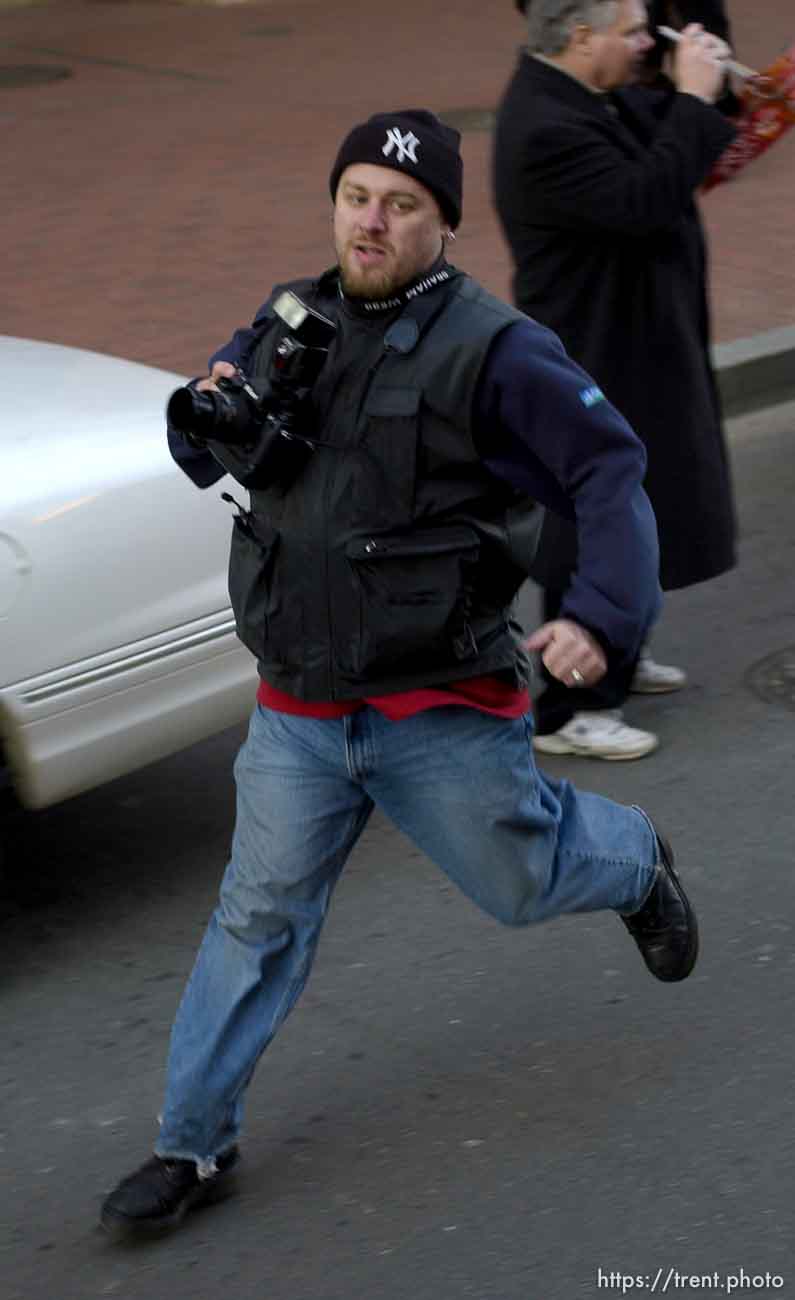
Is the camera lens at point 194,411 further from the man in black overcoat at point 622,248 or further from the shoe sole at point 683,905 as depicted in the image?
the man in black overcoat at point 622,248

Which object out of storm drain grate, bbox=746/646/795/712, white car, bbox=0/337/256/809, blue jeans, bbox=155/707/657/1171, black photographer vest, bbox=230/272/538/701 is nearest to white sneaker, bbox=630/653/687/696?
storm drain grate, bbox=746/646/795/712

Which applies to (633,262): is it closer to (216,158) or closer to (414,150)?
(414,150)

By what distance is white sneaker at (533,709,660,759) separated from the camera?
208 inches

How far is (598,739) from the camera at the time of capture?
5293 millimetres

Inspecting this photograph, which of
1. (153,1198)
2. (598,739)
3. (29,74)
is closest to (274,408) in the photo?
(153,1198)

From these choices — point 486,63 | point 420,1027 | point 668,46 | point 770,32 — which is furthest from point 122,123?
point 420,1027

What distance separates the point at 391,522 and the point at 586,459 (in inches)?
11.8

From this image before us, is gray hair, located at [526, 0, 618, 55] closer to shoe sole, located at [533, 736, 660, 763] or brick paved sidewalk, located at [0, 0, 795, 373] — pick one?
shoe sole, located at [533, 736, 660, 763]

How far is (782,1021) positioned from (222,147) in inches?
380

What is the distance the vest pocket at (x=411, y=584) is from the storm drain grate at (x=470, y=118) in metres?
10.0

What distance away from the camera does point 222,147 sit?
12.8 metres

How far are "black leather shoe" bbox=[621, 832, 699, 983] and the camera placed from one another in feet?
3.39

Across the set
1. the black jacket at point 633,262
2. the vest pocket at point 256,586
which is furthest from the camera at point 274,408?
the black jacket at point 633,262

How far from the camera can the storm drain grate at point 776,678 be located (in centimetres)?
565
